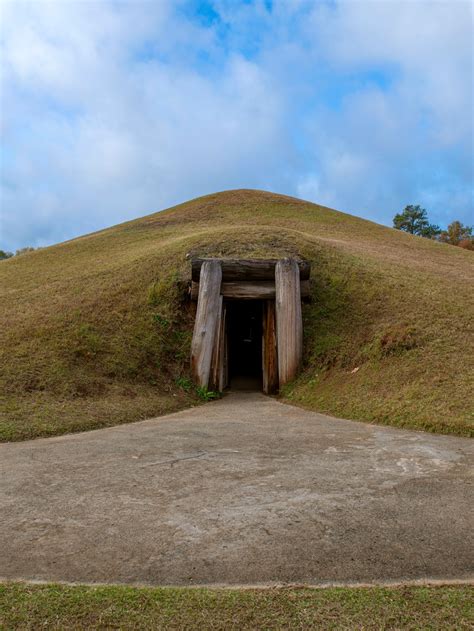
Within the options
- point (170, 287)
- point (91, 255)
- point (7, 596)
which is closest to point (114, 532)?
point (7, 596)

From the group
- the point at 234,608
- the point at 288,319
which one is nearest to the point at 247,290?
the point at 288,319

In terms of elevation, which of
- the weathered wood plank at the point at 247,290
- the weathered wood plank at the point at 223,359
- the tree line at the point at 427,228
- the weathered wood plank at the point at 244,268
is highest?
the tree line at the point at 427,228

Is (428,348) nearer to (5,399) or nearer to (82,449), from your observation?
(82,449)

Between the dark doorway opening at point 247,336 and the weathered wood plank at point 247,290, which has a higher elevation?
the weathered wood plank at point 247,290

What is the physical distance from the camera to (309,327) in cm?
1164

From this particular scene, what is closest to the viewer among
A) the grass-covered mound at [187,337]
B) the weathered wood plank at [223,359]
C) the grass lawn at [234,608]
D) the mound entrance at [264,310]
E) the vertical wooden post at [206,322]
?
the grass lawn at [234,608]

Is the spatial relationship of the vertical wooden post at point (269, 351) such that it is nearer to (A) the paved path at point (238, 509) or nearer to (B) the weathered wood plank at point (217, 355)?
(B) the weathered wood plank at point (217, 355)

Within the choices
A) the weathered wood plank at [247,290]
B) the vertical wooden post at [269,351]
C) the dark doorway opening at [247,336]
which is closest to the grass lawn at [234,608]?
the vertical wooden post at [269,351]

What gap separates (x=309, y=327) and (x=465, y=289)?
17.6ft

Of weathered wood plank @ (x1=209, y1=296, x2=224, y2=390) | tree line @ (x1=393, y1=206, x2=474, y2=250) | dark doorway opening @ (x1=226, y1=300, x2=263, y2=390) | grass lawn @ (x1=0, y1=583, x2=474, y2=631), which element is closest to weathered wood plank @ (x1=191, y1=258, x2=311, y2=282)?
weathered wood plank @ (x1=209, y1=296, x2=224, y2=390)

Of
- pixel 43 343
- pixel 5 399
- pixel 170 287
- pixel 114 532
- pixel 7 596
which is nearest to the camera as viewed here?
pixel 7 596

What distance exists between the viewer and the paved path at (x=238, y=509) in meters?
2.83

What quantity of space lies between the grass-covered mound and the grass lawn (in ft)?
13.5

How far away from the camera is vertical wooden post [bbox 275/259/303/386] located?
10.7 meters
